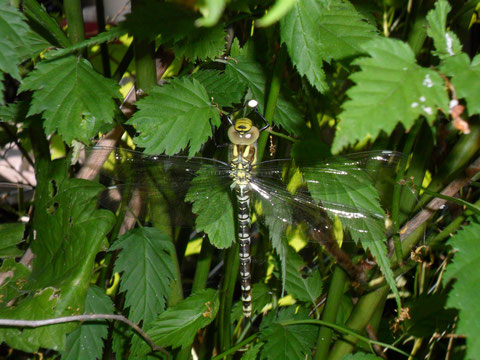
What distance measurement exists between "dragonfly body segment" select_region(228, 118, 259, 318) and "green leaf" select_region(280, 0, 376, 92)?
0.24 metres

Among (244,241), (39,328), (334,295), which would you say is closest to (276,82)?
(244,241)

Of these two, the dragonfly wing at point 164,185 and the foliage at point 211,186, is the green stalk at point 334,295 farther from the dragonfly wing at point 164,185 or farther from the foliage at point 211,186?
the dragonfly wing at point 164,185

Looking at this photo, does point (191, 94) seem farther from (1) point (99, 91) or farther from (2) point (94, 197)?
(2) point (94, 197)

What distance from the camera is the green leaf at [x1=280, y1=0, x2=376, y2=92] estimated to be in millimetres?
606

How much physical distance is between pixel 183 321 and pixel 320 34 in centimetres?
61

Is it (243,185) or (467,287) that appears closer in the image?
(467,287)

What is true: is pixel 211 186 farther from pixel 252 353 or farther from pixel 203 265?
pixel 252 353

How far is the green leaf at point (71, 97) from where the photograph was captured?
72 cm

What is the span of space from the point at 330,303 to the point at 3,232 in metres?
0.76

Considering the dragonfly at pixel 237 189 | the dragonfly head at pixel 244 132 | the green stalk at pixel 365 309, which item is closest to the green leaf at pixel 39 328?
the dragonfly at pixel 237 189

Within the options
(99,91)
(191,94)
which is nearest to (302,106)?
(191,94)

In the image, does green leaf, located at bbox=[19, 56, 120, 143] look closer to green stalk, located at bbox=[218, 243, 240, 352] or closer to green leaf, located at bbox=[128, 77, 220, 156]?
green leaf, located at bbox=[128, 77, 220, 156]

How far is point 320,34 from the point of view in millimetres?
643

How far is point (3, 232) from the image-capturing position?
104cm
